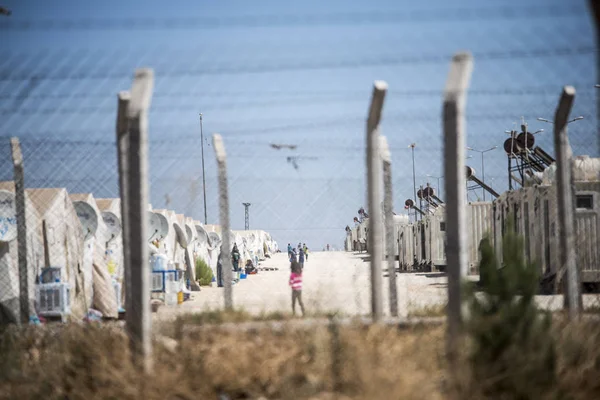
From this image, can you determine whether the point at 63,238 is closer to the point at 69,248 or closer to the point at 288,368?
the point at 69,248

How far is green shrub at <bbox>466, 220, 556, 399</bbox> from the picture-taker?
519cm

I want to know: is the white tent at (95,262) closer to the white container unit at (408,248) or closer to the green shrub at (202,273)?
the green shrub at (202,273)

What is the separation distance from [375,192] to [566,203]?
6.44 feet

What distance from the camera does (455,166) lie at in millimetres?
5871

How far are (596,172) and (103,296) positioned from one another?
10713 millimetres

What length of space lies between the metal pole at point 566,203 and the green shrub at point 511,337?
153 cm

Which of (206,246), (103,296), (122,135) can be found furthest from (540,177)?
(206,246)

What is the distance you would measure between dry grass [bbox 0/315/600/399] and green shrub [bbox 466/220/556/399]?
0.57 feet

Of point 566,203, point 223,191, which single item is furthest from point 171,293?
point 566,203

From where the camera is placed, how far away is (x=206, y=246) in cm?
3362

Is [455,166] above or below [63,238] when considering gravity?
above

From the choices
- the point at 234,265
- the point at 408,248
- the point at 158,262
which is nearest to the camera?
the point at 158,262

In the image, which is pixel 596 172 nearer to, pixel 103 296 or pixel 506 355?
pixel 103 296

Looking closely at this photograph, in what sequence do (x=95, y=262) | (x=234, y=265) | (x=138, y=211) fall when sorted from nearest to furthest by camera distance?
(x=138, y=211) < (x=95, y=262) < (x=234, y=265)
